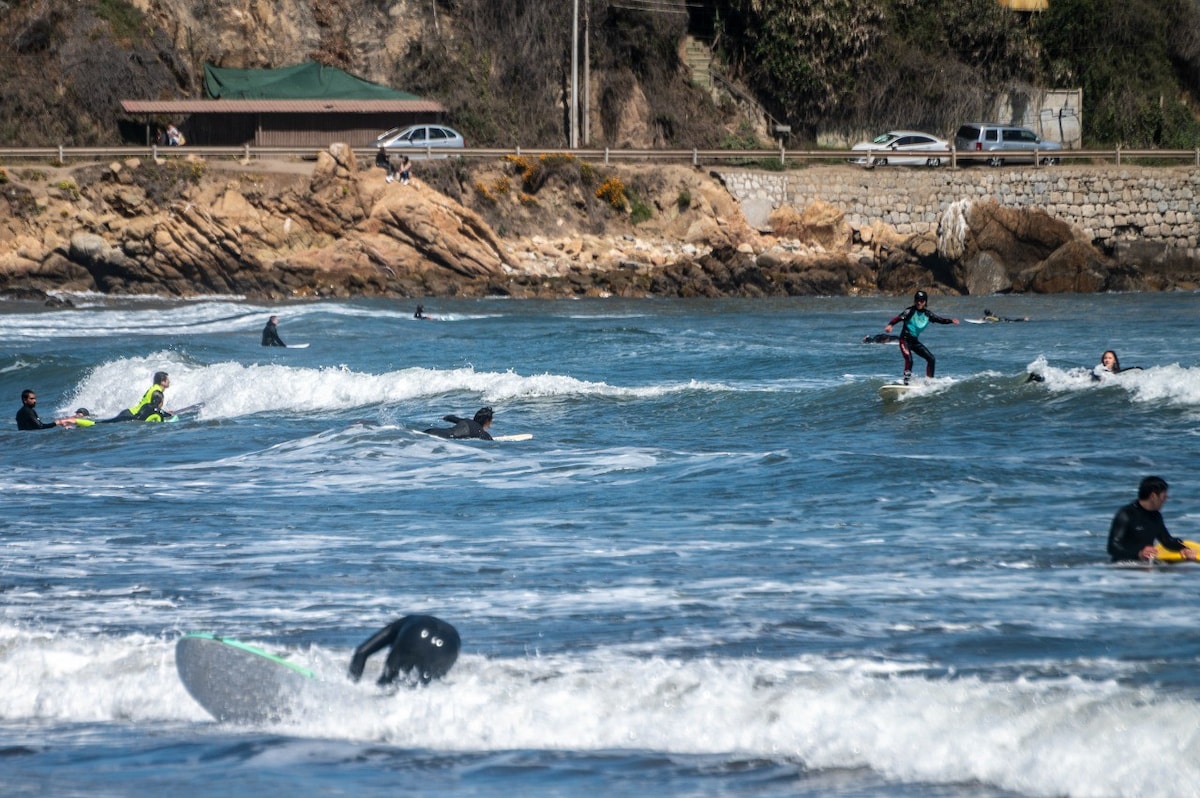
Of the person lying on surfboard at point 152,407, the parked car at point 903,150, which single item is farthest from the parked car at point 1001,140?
the person lying on surfboard at point 152,407

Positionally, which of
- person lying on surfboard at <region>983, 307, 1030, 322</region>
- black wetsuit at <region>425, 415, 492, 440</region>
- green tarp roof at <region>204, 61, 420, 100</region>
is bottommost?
person lying on surfboard at <region>983, 307, 1030, 322</region>

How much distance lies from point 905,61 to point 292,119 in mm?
22553

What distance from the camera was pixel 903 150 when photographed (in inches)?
1871

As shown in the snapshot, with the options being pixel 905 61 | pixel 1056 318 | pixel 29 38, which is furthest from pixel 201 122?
pixel 1056 318

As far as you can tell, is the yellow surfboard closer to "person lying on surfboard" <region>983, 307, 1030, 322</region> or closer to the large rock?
"person lying on surfboard" <region>983, 307, 1030, 322</region>

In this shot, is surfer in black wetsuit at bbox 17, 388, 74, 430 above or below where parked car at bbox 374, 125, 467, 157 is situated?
below

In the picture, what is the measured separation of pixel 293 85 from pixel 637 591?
139ft

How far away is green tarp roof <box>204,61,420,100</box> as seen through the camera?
4794 centimetres

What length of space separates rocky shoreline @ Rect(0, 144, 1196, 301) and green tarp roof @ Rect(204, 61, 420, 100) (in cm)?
568

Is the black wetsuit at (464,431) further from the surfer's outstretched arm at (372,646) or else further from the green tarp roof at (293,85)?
the green tarp roof at (293,85)

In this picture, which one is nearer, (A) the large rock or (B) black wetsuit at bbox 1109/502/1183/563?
(B) black wetsuit at bbox 1109/502/1183/563

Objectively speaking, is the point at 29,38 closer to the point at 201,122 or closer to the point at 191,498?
the point at 201,122

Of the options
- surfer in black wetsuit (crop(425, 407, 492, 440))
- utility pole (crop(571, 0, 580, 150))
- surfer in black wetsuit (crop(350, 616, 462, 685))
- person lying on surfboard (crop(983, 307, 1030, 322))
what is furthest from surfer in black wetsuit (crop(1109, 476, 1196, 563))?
utility pole (crop(571, 0, 580, 150))

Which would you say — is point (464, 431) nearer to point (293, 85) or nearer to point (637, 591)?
point (637, 591)
